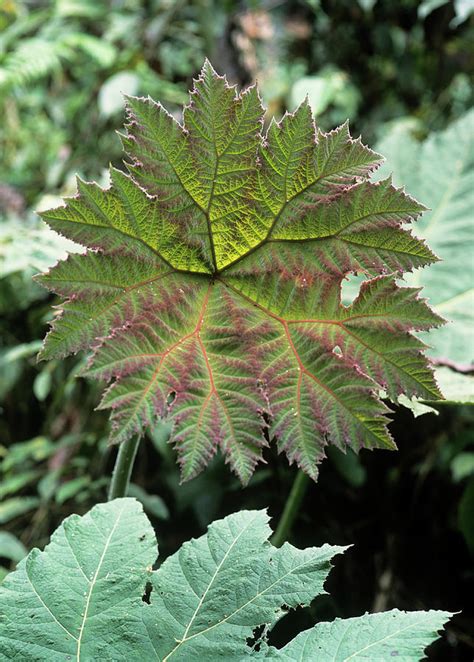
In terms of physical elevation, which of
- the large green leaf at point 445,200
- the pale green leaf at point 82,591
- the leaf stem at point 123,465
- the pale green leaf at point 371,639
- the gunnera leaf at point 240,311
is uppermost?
the large green leaf at point 445,200

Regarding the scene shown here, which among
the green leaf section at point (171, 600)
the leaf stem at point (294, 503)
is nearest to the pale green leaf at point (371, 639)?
the green leaf section at point (171, 600)

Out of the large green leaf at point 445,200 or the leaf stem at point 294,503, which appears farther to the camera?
the large green leaf at point 445,200

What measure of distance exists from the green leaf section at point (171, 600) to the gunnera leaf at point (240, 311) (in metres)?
0.06

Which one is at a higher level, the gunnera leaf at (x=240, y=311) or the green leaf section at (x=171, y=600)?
the gunnera leaf at (x=240, y=311)

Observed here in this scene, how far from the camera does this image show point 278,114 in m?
1.81

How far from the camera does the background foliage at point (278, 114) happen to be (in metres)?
0.91

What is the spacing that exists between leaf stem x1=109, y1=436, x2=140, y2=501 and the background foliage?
0.21 m

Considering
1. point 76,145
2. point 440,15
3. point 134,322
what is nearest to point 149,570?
point 134,322

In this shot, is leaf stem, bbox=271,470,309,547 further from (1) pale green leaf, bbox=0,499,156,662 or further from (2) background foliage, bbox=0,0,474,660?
(1) pale green leaf, bbox=0,499,156,662

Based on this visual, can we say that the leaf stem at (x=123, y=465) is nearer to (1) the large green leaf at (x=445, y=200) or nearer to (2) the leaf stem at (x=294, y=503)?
(2) the leaf stem at (x=294, y=503)

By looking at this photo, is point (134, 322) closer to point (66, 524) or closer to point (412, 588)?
point (66, 524)

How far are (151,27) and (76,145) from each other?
1.58 feet

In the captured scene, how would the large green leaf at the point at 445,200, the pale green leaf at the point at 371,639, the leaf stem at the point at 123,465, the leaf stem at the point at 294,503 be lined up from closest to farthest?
the pale green leaf at the point at 371,639, the leaf stem at the point at 123,465, the leaf stem at the point at 294,503, the large green leaf at the point at 445,200

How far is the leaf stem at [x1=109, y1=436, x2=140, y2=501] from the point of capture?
0.52m
